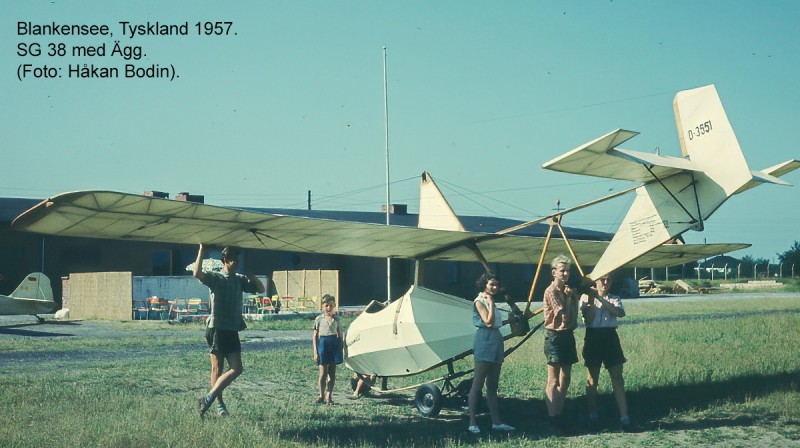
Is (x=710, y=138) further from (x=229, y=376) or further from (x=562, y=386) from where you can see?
(x=229, y=376)

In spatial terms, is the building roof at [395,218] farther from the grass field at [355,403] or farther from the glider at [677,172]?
the glider at [677,172]

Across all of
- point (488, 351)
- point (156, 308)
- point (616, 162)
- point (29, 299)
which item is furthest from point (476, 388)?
point (156, 308)

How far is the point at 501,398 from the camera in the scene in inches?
433

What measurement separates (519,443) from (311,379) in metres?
6.03

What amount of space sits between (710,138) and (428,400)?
4755 mm

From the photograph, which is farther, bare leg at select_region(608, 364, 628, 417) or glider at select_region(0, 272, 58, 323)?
glider at select_region(0, 272, 58, 323)

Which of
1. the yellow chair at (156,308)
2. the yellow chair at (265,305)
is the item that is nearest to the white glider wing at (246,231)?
the yellow chair at (265,305)

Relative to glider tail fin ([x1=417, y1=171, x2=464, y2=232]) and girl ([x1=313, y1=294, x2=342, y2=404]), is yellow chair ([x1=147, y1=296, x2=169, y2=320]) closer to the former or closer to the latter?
glider tail fin ([x1=417, y1=171, x2=464, y2=232])

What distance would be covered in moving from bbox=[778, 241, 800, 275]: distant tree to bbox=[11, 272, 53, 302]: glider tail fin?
87.3 m

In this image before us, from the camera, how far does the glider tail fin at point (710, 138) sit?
8.43 meters

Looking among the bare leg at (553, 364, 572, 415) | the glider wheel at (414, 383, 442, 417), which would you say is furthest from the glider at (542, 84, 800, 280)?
the glider wheel at (414, 383, 442, 417)

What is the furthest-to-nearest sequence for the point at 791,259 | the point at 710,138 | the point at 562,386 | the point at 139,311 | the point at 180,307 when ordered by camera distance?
the point at 791,259 < the point at 180,307 < the point at 139,311 < the point at 562,386 < the point at 710,138

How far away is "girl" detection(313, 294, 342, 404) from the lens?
1059cm

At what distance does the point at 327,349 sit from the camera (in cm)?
1064
